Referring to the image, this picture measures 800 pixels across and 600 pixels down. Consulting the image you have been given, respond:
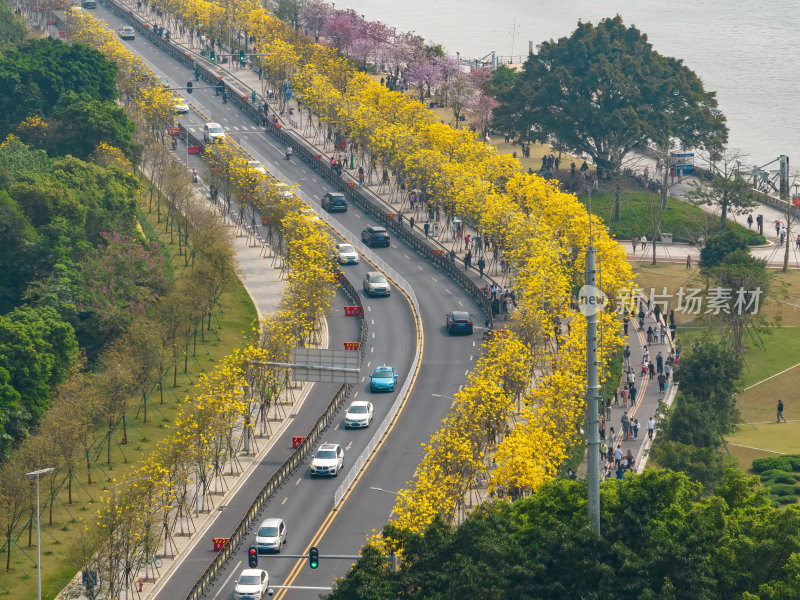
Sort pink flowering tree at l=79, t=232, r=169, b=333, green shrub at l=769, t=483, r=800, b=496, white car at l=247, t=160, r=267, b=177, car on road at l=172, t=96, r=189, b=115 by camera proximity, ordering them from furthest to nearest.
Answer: car on road at l=172, t=96, r=189, b=115
white car at l=247, t=160, r=267, b=177
pink flowering tree at l=79, t=232, r=169, b=333
green shrub at l=769, t=483, r=800, b=496

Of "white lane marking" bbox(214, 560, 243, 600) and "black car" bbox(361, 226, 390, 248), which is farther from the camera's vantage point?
"black car" bbox(361, 226, 390, 248)

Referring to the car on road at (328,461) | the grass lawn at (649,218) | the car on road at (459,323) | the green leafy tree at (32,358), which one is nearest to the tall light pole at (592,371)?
the car on road at (328,461)

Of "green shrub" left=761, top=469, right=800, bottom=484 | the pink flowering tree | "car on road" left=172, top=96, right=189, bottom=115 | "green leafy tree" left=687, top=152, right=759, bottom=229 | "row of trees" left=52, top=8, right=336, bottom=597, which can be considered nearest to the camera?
"row of trees" left=52, top=8, right=336, bottom=597

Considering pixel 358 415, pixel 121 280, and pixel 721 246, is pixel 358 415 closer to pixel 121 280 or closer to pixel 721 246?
pixel 121 280

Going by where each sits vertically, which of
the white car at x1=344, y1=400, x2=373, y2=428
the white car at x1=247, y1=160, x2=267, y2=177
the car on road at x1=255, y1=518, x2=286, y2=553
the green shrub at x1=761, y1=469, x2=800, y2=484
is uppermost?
the white car at x1=247, y1=160, x2=267, y2=177

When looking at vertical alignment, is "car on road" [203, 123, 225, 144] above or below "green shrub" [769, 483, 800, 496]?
above

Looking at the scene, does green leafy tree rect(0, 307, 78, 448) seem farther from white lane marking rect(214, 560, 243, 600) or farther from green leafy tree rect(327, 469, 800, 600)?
green leafy tree rect(327, 469, 800, 600)

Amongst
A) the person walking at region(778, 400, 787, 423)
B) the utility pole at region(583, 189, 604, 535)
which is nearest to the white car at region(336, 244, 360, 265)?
the person walking at region(778, 400, 787, 423)
